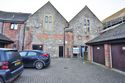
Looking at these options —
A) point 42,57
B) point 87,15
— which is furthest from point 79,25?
point 42,57

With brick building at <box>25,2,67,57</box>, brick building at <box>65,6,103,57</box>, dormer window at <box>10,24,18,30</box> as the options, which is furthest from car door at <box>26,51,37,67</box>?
dormer window at <box>10,24,18,30</box>

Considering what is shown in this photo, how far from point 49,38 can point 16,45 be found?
18.0 ft

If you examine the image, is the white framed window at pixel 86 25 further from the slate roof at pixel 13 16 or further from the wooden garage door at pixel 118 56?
the wooden garage door at pixel 118 56

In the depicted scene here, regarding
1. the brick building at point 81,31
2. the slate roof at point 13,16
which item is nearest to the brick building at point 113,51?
the brick building at point 81,31

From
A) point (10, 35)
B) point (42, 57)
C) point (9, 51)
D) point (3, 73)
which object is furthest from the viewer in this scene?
→ point (10, 35)

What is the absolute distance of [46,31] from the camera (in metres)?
20.2

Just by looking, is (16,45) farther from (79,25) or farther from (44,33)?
(79,25)

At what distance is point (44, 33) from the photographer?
20047 mm

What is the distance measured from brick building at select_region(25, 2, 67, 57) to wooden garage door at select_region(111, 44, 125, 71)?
11.3 m

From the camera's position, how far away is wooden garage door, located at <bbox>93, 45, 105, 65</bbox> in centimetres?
1178

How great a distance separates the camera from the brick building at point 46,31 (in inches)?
778

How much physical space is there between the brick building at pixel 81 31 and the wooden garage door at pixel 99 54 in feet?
22.7

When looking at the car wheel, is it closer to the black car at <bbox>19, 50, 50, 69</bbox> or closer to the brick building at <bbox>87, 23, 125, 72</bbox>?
the black car at <bbox>19, 50, 50, 69</bbox>

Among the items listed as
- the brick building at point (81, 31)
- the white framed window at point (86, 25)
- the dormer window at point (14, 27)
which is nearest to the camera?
the dormer window at point (14, 27)
